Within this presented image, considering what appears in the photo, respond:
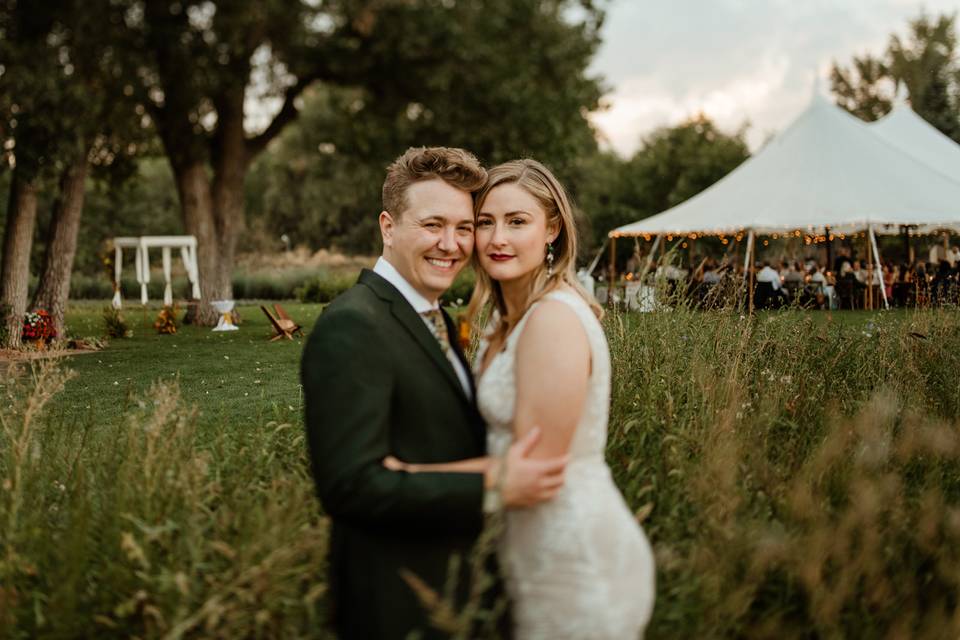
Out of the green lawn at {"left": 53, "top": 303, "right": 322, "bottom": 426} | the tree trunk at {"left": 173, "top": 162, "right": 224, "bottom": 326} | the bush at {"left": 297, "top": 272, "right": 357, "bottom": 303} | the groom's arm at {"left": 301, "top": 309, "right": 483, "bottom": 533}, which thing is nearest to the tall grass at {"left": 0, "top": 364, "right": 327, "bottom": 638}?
the groom's arm at {"left": 301, "top": 309, "right": 483, "bottom": 533}

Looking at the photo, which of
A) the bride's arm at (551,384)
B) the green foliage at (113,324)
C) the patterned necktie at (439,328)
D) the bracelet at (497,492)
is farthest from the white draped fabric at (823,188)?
the bracelet at (497,492)

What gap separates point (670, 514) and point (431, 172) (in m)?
1.85

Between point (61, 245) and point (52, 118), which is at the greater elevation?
point (52, 118)

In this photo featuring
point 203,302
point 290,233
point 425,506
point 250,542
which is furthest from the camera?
point 290,233

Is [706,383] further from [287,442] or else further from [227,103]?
[227,103]

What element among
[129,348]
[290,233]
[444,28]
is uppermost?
[444,28]

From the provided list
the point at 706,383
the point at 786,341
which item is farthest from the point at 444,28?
the point at 706,383

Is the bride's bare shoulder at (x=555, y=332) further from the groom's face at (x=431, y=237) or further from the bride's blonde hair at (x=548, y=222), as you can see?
the groom's face at (x=431, y=237)

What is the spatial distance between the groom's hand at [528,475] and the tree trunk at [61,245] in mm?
17058

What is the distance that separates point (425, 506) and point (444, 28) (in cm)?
1975

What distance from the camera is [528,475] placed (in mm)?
2293

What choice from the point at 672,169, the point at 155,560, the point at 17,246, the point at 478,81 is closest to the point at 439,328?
the point at 155,560

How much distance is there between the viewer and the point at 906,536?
3.59 meters

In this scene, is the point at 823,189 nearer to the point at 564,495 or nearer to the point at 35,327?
the point at 35,327
